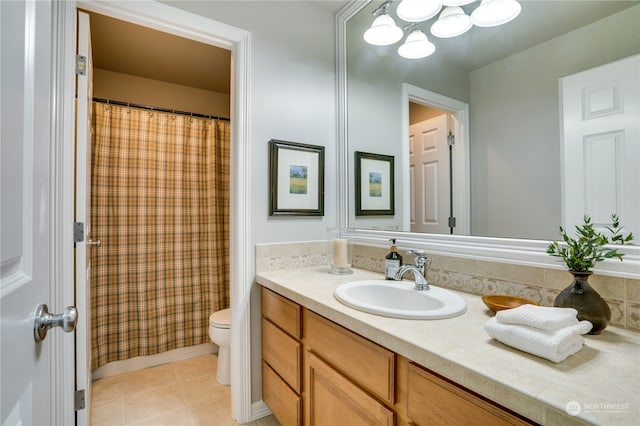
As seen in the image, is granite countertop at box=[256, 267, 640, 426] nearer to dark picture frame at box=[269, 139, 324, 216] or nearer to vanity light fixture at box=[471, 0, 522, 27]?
dark picture frame at box=[269, 139, 324, 216]

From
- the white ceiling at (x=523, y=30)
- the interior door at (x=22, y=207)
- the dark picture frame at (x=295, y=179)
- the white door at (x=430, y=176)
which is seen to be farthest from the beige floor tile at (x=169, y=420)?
the white ceiling at (x=523, y=30)

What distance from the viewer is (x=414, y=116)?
1638mm

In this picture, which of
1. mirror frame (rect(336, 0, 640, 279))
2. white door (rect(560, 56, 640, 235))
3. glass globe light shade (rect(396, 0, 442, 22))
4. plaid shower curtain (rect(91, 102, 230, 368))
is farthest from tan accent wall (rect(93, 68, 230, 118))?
white door (rect(560, 56, 640, 235))

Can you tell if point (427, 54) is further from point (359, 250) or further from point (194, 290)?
point (194, 290)

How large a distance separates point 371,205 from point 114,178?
6.19 feet

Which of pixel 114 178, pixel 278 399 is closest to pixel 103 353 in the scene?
pixel 114 178

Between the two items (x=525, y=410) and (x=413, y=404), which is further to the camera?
(x=413, y=404)

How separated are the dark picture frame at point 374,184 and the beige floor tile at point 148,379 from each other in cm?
177

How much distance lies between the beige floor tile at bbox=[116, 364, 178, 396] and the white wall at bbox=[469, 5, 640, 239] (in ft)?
7.29

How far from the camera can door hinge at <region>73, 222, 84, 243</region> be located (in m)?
1.39

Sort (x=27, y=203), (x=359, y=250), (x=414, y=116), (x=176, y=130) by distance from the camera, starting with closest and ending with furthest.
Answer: (x=27, y=203)
(x=414, y=116)
(x=359, y=250)
(x=176, y=130)

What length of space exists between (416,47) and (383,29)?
0.87 feet

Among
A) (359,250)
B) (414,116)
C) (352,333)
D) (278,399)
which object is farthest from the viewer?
(359,250)

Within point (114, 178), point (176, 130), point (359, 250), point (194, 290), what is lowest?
point (194, 290)
